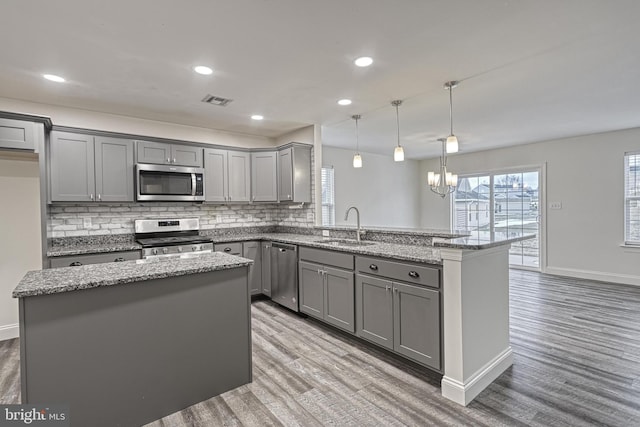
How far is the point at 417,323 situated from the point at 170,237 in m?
3.29

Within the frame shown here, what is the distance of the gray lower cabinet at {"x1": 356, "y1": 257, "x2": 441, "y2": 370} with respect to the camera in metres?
2.33

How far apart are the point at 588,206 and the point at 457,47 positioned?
4816 millimetres

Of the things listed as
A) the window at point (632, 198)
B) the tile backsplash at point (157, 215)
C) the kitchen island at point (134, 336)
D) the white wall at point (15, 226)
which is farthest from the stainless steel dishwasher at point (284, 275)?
the window at point (632, 198)

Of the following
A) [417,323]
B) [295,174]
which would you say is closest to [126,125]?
[295,174]

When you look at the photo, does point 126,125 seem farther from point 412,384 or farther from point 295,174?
point 412,384

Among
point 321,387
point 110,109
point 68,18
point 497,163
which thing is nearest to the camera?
point 68,18

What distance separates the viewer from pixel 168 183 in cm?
409

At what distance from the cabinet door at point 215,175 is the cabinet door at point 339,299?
6.80ft

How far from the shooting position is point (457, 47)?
2404mm

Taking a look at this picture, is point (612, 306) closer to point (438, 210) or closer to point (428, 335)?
point (428, 335)

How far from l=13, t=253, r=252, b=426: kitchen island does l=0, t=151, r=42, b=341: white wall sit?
2085mm

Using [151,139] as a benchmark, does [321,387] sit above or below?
below

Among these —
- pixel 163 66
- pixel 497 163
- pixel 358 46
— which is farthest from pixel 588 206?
pixel 163 66

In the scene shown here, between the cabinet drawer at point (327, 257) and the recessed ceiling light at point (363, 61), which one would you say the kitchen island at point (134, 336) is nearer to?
the cabinet drawer at point (327, 257)
